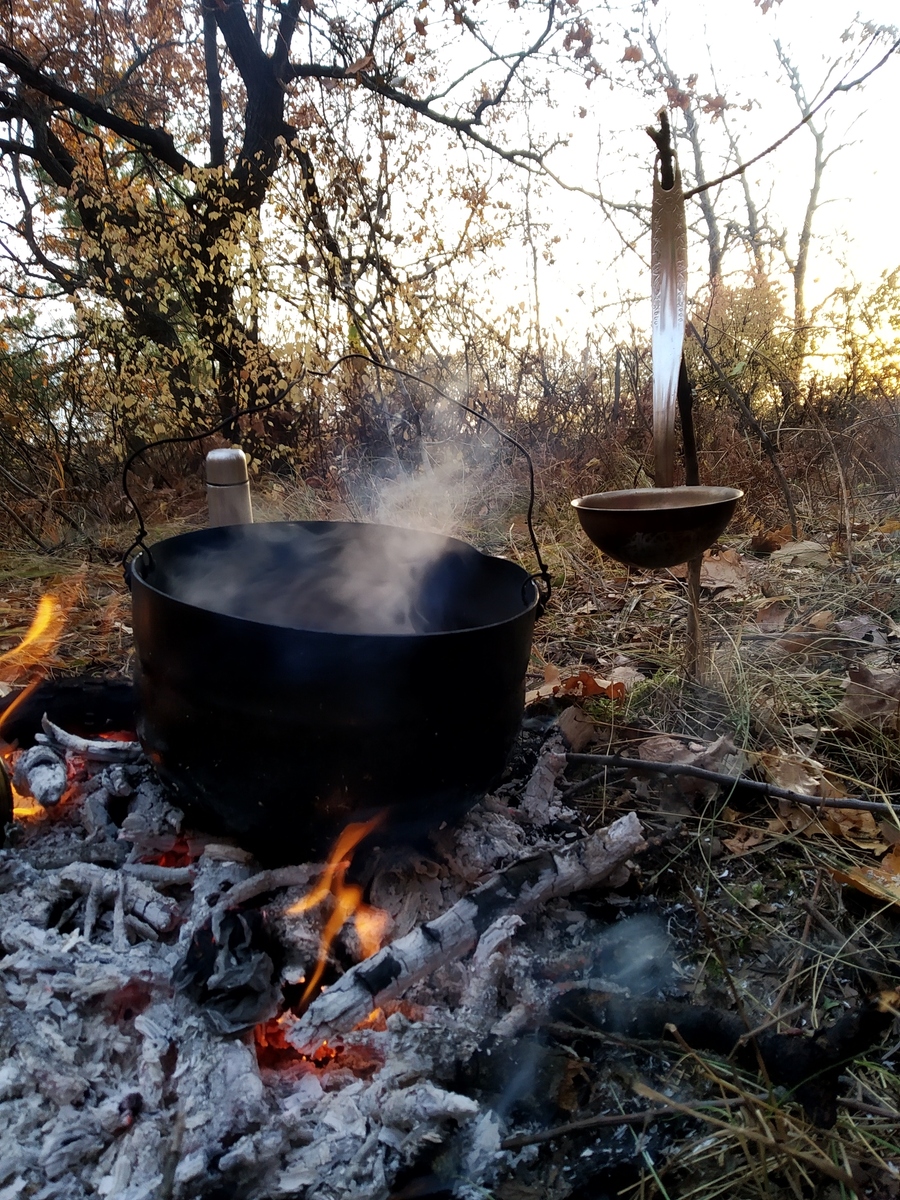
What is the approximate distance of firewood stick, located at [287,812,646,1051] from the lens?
1.49 m

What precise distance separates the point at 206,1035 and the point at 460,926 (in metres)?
0.58

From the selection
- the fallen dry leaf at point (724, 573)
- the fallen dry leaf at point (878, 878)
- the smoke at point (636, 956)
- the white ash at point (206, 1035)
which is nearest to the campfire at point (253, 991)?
the white ash at point (206, 1035)

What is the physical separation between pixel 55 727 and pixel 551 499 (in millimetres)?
4723

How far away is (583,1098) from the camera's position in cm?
146

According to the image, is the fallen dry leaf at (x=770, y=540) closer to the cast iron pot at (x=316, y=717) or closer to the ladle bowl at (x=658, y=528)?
the ladle bowl at (x=658, y=528)

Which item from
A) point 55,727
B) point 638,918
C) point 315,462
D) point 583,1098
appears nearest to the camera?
point 583,1098

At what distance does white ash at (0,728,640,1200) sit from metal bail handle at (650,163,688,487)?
146 cm

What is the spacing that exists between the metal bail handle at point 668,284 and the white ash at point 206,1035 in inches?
57.5

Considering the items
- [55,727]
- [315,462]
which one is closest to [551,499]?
[315,462]

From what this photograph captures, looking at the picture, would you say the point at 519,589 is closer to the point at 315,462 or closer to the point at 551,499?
the point at 551,499

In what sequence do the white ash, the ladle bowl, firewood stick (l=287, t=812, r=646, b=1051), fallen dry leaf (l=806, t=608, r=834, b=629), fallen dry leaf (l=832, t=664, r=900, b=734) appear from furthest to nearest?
fallen dry leaf (l=806, t=608, r=834, b=629)
fallen dry leaf (l=832, t=664, r=900, b=734)
the ladle bowl
firewood stick (l=287, t=812, r=646, b=1051)
the white ash

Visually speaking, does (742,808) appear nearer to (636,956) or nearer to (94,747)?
(636,956)

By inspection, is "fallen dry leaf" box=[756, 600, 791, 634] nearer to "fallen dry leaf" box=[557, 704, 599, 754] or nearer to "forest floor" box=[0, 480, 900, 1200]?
"forest floor" box=[0, 480, 900, 1200]

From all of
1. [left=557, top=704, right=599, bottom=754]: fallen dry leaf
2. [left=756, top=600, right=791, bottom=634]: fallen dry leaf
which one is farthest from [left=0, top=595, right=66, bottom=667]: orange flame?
[left=756, top=600, right=791, bottom=634]: fallen dry leaf
